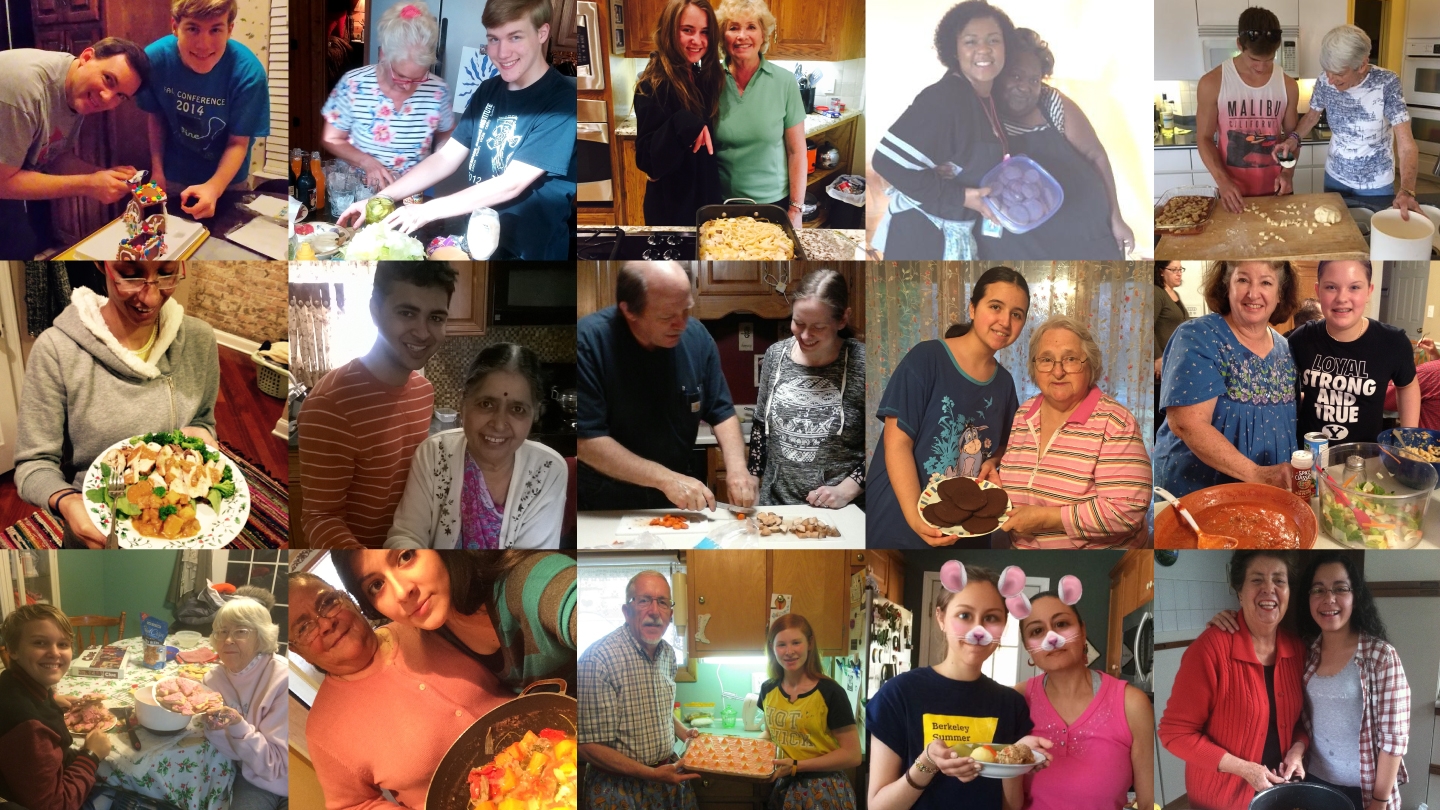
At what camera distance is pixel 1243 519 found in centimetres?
279

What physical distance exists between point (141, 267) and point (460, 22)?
3.26 ft

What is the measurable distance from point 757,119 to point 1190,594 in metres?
1.62

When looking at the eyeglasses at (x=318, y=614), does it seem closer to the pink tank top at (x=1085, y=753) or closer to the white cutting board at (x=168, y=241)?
the white cutting board at (x=168, y=241)

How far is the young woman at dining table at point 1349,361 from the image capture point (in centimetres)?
273

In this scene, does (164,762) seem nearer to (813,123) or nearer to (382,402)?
(382,402)

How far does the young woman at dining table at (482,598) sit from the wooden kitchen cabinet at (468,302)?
56 cm

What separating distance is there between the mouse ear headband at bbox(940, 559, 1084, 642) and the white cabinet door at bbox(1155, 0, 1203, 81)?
4.13 feet

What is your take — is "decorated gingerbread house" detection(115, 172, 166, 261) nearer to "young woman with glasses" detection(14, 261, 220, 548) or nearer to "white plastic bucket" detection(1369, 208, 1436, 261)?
"young woman with glasses" detection(14, 261, 220, 548)

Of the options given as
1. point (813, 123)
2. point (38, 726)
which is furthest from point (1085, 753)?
point (38, 726)

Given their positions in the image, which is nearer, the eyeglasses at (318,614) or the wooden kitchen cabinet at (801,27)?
the wooden kitchen cabinet at (801,27)

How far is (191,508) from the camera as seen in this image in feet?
9.17

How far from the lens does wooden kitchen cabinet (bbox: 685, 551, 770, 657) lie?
2771 millimetres

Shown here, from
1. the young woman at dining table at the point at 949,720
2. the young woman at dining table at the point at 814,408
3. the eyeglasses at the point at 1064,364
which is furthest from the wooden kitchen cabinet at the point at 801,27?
the young woman at dining table at the point at 949,720

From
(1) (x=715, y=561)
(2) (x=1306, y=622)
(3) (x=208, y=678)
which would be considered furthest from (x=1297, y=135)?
(3) (x=208, y=678)
